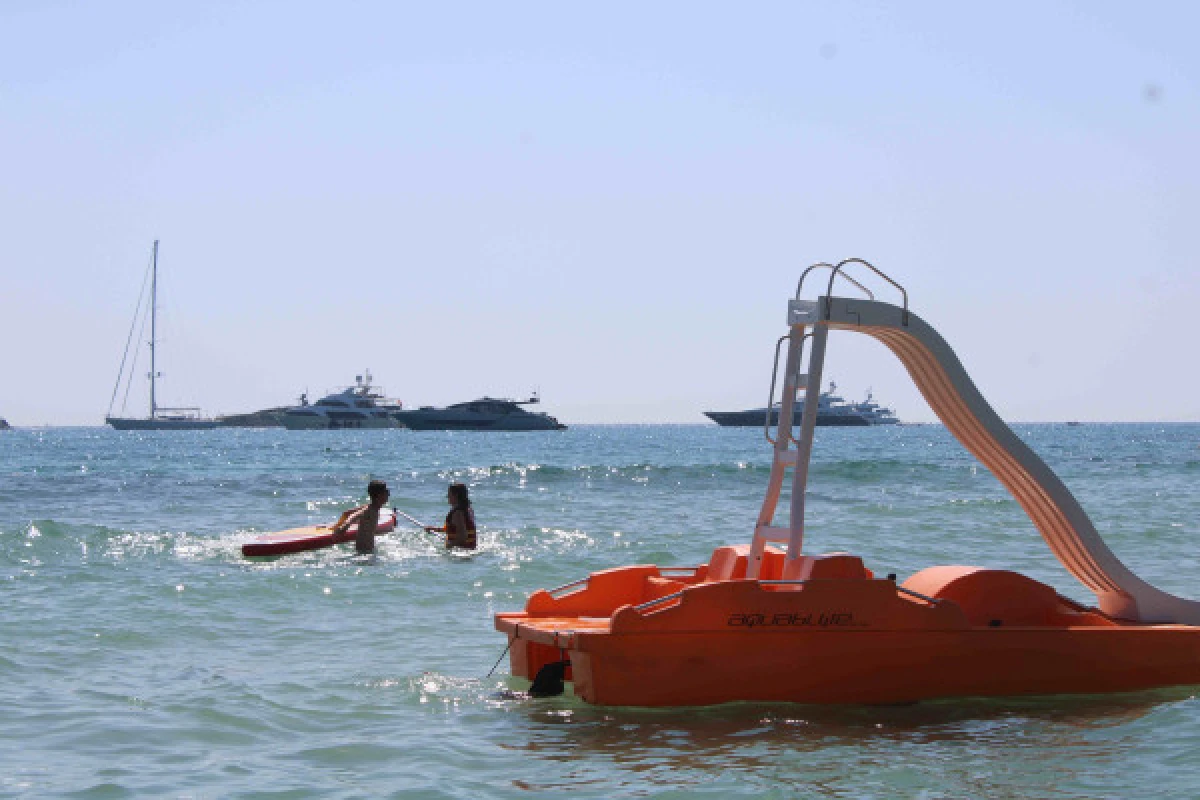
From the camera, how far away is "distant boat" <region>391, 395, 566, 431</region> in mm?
126062

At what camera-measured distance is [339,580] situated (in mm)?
16469

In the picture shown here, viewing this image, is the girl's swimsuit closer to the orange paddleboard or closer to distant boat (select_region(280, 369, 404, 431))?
the orange paddleboard

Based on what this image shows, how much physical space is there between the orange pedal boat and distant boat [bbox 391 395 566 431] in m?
116

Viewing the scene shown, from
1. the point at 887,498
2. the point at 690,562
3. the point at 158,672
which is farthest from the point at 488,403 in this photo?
the point at 158,672

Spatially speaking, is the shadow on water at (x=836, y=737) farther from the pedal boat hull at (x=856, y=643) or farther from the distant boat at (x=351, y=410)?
the distant boat at (x=351, y=410)

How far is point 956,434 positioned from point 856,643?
174cm

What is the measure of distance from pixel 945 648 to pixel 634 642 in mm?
1957

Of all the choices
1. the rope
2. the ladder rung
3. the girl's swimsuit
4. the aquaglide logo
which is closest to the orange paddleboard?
the girl's swimsuit

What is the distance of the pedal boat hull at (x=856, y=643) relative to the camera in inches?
348

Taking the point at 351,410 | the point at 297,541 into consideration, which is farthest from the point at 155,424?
the point at 297,541

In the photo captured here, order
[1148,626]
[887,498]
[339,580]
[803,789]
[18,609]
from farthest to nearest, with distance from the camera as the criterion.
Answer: [887,498], [339,580], [18,609], [1148,626], [803,789]

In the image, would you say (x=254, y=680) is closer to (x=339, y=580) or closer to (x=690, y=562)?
(x=339, y=580)

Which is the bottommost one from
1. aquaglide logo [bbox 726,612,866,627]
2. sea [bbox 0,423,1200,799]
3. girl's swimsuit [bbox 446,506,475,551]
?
sea [bbox 0,423,1200,799]

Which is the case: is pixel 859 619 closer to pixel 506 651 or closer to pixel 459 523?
pixel 506 651
